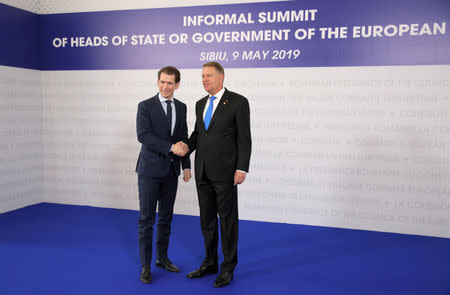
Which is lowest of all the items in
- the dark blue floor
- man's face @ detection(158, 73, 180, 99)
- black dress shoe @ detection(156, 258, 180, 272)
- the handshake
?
the dark blue floor

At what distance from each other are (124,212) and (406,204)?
11.1 feet

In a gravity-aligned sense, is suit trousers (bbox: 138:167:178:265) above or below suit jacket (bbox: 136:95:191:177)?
below

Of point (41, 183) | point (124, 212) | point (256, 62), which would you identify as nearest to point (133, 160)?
point (124, 212)

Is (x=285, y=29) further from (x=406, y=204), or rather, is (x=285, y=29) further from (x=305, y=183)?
(x=406, y=204)

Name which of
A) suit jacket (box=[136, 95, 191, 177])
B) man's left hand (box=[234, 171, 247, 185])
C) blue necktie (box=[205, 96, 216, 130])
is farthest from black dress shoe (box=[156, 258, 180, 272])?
blue necktie (box=[205, 96, 216, 130])

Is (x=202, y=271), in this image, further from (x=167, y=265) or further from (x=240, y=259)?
(x=240, y=259)

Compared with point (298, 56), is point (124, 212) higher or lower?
lower

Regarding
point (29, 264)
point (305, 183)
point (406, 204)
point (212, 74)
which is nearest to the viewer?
point (212, 74)

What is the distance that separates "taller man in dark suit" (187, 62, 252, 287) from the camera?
9.52 feet

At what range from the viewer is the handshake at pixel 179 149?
2.89 metres

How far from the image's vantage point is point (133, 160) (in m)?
5.20

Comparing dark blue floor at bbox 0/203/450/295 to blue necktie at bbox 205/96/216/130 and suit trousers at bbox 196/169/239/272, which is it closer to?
suit trousers at bbox 196/169/239/272

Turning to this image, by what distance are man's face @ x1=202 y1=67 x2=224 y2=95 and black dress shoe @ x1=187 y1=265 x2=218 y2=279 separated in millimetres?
1398

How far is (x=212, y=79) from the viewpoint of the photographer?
290cm
